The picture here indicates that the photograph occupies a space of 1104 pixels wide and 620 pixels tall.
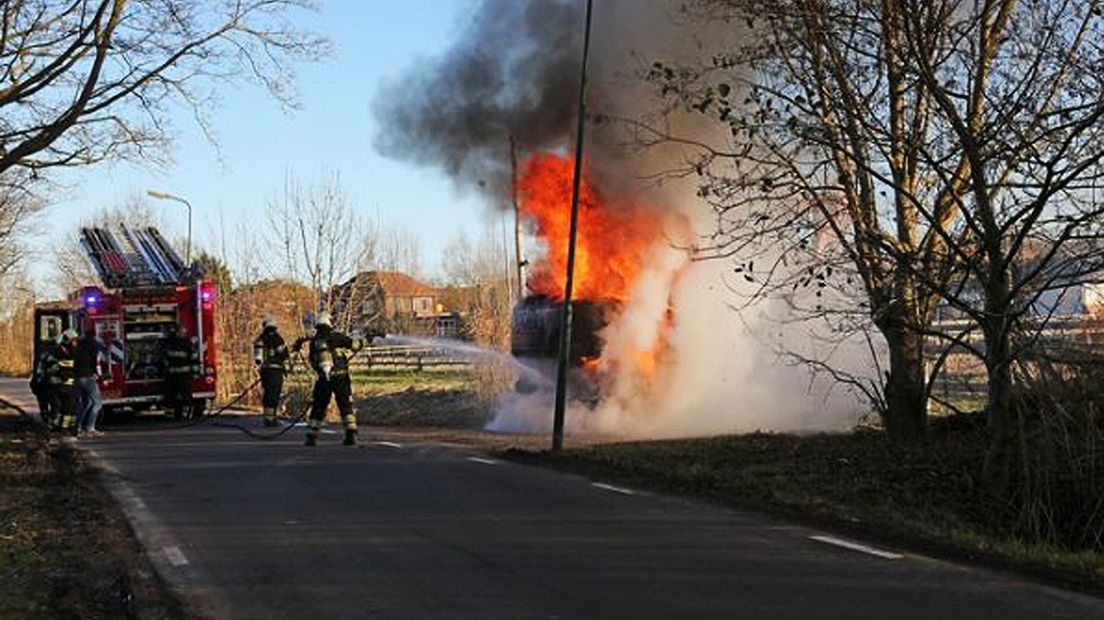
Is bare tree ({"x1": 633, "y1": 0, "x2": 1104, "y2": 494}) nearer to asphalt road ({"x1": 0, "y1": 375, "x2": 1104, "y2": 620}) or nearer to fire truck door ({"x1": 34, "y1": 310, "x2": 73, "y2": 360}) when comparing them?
asphalt road ({"x1": 0, "y1": 375, "x2": 1104, "y2": 620})

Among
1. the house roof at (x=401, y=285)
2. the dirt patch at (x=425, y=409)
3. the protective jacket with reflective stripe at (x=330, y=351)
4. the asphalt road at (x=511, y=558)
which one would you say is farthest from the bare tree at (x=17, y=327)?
the asphalt road at (x=511, y=558)

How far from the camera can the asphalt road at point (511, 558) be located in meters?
5.80

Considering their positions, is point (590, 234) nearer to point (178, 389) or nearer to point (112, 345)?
point (178, 389)

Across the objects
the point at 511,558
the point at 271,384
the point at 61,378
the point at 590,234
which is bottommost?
the point at 511,558

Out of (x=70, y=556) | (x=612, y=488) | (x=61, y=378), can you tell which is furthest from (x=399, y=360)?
(x=70, y=556)

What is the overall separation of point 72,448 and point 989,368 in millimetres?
12183

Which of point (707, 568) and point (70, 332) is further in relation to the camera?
point (70, 332)

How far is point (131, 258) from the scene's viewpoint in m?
20.9

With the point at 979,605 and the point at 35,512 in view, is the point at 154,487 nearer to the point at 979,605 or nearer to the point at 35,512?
the point at 35,512

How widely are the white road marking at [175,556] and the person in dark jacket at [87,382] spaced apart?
10515 millimetres

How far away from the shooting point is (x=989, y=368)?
1005 centimetres

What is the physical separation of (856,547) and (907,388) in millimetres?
5811

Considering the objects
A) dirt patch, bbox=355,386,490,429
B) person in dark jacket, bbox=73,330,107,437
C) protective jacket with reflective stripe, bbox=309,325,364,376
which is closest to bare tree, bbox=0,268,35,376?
dirt patch, bbox=355,386,490,429

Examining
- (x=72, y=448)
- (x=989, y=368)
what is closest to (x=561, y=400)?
(x=989, y=368)
